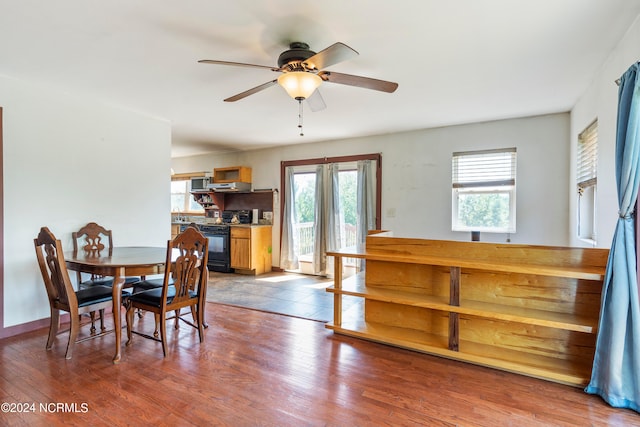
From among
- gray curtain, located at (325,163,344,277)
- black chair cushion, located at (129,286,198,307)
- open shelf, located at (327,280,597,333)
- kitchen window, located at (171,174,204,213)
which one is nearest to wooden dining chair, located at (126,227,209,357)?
black chair cushion, located at (129,286,198,307)

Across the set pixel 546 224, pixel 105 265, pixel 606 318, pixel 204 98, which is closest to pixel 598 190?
pixel 606 318

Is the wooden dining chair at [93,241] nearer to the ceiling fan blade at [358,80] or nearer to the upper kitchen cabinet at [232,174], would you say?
the ceiling fan blade at [358,80]

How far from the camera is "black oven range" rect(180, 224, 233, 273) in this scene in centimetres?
618

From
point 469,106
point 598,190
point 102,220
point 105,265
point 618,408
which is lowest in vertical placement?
point 618,408

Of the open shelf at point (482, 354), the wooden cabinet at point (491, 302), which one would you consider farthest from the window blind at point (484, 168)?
the open shelf at point (482, 354)

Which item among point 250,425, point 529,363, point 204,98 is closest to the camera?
point 250,425

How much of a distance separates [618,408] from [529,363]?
50 cm

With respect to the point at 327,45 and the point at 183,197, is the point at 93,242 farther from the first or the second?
the point at 183,197

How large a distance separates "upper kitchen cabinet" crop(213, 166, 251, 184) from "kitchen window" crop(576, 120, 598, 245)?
519 cm

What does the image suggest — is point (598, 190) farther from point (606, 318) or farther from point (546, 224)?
point (546, 224)

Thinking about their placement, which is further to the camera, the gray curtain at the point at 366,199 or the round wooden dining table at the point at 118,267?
the gray curtain at the point at 366,199

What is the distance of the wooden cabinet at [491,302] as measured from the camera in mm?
2311

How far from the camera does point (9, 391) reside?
209 cm

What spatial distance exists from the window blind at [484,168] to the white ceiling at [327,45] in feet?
2.01
